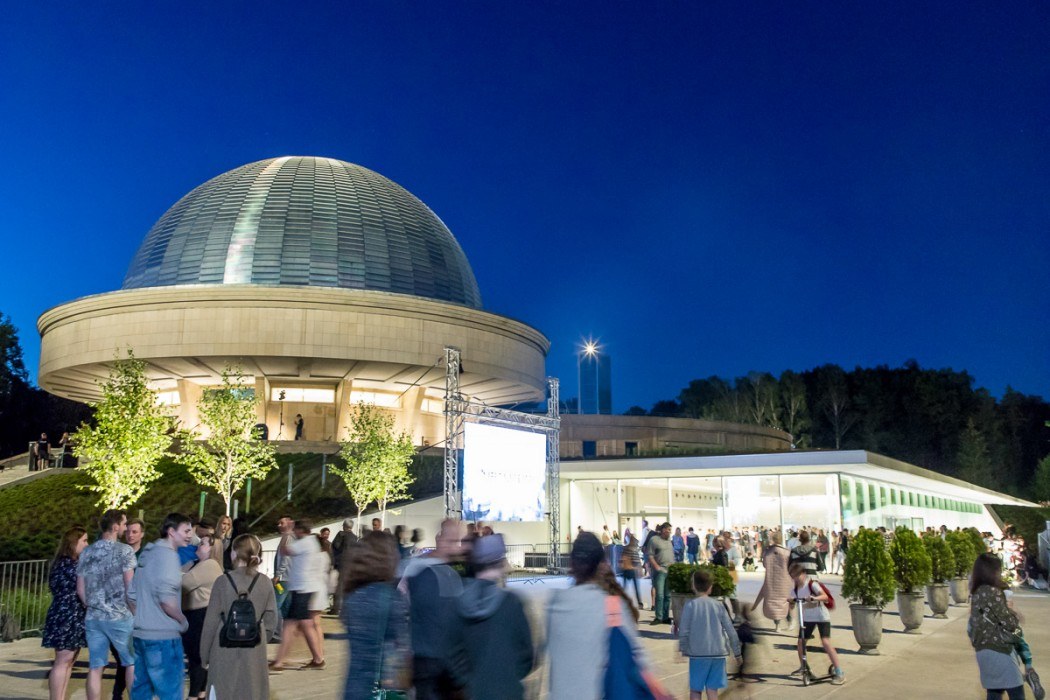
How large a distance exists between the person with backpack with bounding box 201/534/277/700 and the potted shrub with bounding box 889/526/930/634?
39.0 ft

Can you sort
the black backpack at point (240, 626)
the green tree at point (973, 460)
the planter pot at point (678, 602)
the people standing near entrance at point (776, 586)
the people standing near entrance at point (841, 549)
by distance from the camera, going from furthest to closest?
the green tree at point (973, 460)
the people standing near entrance at point (841, 549)
the planter pot at point (678, 602)
the people standing near entrance at point (776, 586)
the black backpack at point (240, 626)

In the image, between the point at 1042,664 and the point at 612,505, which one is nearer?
the point at 1042,664

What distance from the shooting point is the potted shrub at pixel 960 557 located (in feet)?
66.4

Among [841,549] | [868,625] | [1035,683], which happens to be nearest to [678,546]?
[841,549]

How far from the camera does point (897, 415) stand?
→ 3420 inches

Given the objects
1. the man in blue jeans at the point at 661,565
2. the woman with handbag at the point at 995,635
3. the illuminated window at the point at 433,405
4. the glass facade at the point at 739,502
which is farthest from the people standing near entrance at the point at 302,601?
the illuminated window at the point at 433,405

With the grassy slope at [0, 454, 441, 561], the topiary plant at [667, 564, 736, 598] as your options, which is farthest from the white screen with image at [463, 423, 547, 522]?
the topiary plant at [667, 564, 736, 598]

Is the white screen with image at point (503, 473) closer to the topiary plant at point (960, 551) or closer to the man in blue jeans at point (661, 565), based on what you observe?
the man in blue jeans at point (661, 565)

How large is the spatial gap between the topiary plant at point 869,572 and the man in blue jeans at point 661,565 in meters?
3.35

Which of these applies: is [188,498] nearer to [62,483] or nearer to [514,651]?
[62,483]

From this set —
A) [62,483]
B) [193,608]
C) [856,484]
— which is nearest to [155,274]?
[62,483]

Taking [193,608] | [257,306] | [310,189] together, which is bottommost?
[193,608]

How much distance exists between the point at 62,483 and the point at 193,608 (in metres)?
31.5

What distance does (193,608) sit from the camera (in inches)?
342
